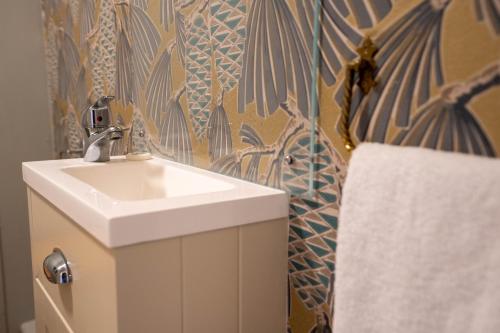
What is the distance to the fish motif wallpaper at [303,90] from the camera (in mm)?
454

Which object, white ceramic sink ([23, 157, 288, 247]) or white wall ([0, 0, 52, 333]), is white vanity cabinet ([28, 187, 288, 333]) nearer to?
white ceramic sink ([23, 157, 288, 247])

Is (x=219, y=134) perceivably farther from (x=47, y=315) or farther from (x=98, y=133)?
(x=47, y=315)

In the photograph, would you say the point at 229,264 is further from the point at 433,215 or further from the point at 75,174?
the point at 75,174

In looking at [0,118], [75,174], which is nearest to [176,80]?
[75,174]

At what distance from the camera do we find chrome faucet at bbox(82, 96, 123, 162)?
1024 millimetres

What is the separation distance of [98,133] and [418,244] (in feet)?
2.75

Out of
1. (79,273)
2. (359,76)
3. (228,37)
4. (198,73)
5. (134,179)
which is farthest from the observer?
(134,179)

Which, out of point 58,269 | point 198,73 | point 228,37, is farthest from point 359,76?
point 58,269

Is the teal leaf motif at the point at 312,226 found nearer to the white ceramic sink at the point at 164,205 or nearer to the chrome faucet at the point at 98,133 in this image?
the white ceramic sink at the point at 164,205

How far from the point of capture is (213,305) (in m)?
0.63

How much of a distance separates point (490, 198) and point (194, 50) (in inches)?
26.7

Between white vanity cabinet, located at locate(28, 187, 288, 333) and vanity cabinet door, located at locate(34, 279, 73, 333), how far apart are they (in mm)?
33

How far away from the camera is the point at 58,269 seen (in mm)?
728

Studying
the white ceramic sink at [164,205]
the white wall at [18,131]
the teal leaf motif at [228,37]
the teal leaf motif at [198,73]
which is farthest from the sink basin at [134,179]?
the white wall at [18,131]
